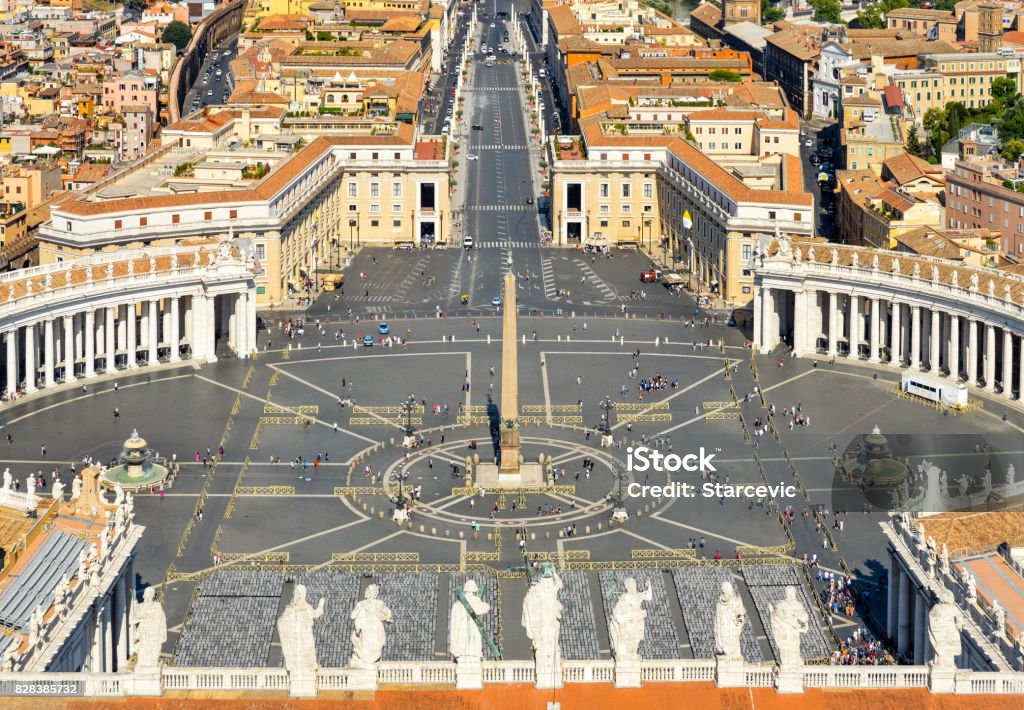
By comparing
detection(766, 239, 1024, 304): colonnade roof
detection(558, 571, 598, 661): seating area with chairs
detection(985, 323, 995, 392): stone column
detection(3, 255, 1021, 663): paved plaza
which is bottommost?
detection(558, 571, 598, 661): seating area with chairs

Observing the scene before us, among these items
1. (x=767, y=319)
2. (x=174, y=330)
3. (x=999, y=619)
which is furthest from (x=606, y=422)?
(x=999, y=619)

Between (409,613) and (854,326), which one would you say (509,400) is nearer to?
(409,613)

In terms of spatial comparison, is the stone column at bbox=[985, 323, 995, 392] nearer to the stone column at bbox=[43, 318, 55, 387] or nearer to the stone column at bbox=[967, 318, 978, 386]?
the stone column at bbox=[967, 318, 978, 386]

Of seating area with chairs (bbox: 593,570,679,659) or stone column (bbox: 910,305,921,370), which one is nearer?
seating area with chairs (bbox: 593,570,679,659)

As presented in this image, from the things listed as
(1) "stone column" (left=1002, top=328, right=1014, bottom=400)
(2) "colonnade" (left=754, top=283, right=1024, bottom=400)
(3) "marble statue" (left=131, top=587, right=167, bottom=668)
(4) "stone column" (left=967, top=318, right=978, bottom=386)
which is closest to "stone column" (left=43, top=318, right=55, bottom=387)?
(2) "colonnade" (left=754, top=283, right=1024, bottom=400)

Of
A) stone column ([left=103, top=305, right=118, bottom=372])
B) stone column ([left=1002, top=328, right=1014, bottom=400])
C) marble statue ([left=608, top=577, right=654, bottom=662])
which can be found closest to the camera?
marble statue ([left=608, top=577, right=654, bottom=662])

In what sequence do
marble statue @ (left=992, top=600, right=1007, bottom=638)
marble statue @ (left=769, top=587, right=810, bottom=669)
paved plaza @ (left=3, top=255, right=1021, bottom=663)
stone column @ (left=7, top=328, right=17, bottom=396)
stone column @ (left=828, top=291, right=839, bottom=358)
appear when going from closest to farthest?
1. marble statue @ (left=769, top=587, right=810, bottom=669)
2. marble statue @ (left=992, top=600, right=1007, bottom=638)
3. paved plaza @ (left=3, top=255, right=1021, bottom=663)
4. stone column @ (left=7, top=328, right=17, bottom=396)
5. stone column @ (left=828, top=291, right=839, bottom=358)

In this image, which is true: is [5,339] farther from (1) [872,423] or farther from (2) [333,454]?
(1) [872,423]
